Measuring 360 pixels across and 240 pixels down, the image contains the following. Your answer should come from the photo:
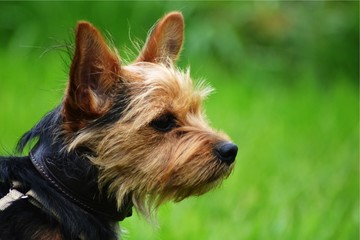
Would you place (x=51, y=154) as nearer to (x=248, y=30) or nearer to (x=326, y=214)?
(x=326, y=214)

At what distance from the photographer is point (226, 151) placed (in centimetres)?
398

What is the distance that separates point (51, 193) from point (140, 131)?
1.82 feet

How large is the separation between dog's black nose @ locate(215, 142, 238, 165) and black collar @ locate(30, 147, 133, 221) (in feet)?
1.98

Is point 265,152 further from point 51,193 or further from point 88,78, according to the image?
point 51,193

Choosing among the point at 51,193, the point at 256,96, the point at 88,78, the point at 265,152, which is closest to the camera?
the point at 51,193

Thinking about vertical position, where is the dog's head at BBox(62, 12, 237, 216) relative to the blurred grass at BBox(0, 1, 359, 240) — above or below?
above

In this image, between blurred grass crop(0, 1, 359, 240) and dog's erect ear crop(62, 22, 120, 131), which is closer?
dog's erect ear crop(62, 22, 120, 131)

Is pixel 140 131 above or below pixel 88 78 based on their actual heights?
below

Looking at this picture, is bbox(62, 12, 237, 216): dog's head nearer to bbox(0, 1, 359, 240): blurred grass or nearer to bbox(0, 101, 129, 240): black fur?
bbox(0, 101, 129, 240): black fur

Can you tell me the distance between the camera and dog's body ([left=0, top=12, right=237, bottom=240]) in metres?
3.70

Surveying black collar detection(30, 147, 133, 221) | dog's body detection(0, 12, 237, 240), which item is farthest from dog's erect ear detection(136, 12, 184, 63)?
black collar detection(30, 147, 133, 221)

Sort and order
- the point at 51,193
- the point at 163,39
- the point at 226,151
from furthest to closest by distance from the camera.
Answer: the point at 163,39 < the point at 226,151 < the point at 51,193

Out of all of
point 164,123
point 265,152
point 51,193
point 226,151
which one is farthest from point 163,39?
point 265,152

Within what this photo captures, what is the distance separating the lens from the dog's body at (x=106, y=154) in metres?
3.70
